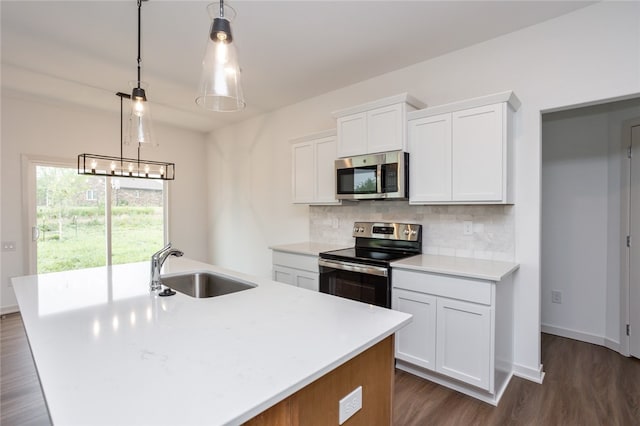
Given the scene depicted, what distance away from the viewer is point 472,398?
2186 millimetres

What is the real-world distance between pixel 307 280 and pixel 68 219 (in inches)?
137

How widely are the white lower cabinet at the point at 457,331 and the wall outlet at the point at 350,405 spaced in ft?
4.13

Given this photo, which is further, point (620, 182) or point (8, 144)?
point (8, 144)

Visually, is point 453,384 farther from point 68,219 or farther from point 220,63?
point 68,219

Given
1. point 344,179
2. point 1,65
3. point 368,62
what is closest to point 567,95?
point 368,62

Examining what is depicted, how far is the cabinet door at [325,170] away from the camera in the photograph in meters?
3.31

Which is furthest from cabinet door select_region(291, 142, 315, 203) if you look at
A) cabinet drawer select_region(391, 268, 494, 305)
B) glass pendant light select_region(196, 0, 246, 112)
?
glass pendant light select_region(196, 0, 246, 112)

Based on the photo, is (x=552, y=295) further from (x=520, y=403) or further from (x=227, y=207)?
(x=227, y=207)

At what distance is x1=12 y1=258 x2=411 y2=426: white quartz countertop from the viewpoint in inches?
29.0

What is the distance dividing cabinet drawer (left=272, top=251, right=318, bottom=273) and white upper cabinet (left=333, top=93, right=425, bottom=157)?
1.05 meters

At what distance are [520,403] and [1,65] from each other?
5194mm

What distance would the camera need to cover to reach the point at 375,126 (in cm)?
282

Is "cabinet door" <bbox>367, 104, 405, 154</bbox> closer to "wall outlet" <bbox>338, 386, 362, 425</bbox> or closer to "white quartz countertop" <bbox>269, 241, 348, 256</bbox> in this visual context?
"white quartz countertop" <bbox>269, 241, 348, 256</bbox>

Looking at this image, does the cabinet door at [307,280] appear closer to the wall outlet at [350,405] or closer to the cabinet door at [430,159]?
the cabinet door at [430,159]
